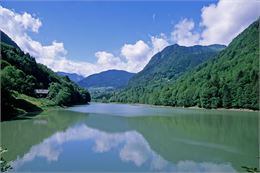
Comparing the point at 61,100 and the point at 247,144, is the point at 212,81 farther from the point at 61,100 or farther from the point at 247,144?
the point at 247,144

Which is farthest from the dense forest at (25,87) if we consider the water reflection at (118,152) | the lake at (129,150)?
the water reflection at (118,152)

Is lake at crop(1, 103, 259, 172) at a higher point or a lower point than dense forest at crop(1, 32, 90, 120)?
lower

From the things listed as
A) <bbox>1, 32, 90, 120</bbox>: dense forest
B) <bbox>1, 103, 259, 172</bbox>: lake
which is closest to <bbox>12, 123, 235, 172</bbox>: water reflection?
<bbox>1, 103, 259, 172</bbox>: lake

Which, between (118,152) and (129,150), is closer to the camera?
(118,152)

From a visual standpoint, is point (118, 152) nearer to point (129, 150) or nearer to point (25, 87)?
point (129, 150)

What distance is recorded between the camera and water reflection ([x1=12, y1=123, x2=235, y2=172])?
1078 inches

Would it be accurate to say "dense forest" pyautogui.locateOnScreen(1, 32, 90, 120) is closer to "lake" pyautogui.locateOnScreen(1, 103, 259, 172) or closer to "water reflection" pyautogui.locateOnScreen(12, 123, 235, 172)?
"lake" pyautogui.locateOnScreen(1, 103, 259, 172)

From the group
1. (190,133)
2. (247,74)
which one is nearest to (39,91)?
(247,74)

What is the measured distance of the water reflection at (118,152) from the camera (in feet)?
89.9

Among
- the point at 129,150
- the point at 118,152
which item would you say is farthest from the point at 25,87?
the point at 118,152

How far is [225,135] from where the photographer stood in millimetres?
46625

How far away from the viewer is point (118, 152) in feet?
111

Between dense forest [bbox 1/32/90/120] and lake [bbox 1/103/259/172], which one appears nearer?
lake [bbox 1/103/259/172]

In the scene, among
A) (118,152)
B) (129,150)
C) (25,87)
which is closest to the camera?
(118,152)
